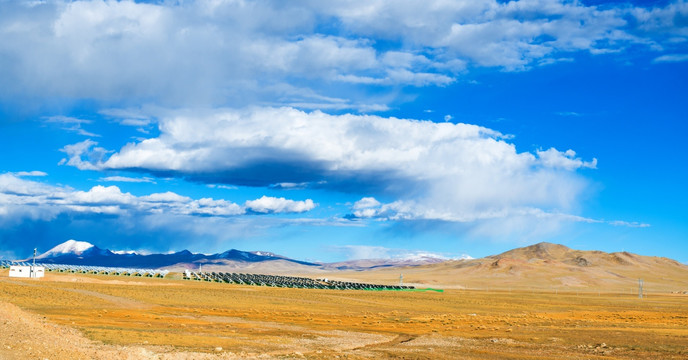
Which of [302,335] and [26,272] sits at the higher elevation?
[26,272]

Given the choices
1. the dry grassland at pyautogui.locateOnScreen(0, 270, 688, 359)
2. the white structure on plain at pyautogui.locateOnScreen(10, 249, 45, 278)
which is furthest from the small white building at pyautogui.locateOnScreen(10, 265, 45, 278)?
the dry grassland at pyautogui.locateOnScreen(0, 270, 688, 359)

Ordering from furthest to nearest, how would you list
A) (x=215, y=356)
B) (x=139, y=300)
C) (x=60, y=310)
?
(x=139, y=300)
(x=60, y=310)
(x=215, y=356)

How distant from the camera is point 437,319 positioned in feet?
205

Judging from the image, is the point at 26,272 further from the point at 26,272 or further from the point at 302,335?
the point at 302,335

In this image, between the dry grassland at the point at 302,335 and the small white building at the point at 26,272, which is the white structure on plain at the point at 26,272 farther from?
the dry grassland at the point at 302,335

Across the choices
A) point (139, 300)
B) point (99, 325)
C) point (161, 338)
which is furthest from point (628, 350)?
point (139, 300)

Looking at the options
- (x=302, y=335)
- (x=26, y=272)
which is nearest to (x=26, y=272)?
(x=26, y=272)

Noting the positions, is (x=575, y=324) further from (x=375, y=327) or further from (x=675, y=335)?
(x=375, y=327)

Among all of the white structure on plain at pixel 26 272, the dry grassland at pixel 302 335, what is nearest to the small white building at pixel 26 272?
the white structure on plain at pixel 26 272

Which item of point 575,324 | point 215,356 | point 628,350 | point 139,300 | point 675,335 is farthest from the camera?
point 139,300

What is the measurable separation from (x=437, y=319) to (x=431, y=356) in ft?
90.2

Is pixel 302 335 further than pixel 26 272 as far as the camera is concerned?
No

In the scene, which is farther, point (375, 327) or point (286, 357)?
point (375, 327)

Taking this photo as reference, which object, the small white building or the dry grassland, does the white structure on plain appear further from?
the dry grassland
